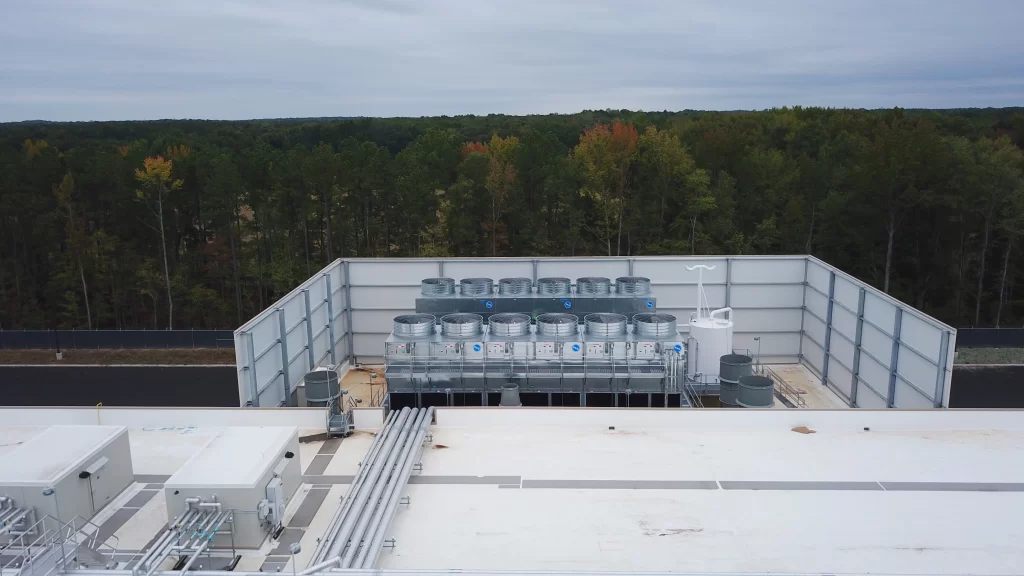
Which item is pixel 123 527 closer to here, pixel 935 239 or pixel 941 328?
pixel 941 328

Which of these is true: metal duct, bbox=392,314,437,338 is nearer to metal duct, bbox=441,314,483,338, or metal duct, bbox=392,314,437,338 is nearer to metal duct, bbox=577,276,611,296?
metal duct, bbox=441,314,483,338

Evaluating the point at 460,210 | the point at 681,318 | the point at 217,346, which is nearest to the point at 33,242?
the point at 217,346

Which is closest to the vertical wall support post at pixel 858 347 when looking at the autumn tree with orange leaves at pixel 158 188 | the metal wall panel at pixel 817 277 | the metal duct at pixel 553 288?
the metal wall panel at pixel 817 277

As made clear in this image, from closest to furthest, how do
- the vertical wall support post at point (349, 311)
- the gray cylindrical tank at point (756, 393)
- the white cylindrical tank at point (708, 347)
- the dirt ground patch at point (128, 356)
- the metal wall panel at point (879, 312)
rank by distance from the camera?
the gray cylindrical tank at point (756, 393)
the metal wall panel at point (879, 312)
the white cylindrical tank at point (708, 347)
the vertical wall support post at point (349, 311)
the dirt ground patch at point (128, 356)

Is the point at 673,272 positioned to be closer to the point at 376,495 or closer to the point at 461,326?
the point at 461,326

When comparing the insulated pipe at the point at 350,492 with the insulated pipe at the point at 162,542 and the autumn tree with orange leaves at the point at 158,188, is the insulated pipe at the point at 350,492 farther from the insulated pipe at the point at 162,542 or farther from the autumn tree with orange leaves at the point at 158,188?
the autumn tree with orange leaves at the point at 158,188

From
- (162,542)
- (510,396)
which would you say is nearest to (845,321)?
(510,396)

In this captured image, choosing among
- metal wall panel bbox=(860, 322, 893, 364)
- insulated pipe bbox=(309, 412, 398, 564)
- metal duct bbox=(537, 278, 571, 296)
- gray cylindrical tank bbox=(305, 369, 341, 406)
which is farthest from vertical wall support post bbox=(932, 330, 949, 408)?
gray cylindrical tank bbox=(305, 369, 341, 406)
